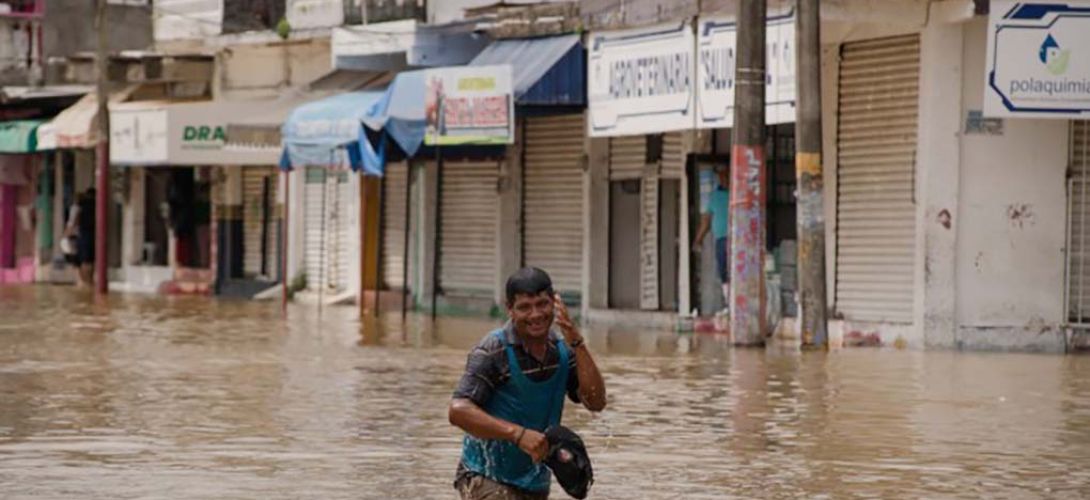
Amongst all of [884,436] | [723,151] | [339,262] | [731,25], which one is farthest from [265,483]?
[339,262]

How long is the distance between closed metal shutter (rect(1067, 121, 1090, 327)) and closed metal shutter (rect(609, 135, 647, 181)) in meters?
6.92

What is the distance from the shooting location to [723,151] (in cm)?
2928

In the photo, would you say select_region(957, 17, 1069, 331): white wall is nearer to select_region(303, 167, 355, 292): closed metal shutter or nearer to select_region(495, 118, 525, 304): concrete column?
select_region(495, 118, 525, 304): concrete column

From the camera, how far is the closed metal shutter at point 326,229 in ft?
128

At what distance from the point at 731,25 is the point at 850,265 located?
2.74 m

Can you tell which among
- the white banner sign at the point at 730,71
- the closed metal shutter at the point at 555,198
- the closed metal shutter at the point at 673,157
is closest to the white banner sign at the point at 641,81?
the white banner sign at the point at 730,71

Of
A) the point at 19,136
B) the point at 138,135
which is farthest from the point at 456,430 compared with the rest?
the point at 19,136

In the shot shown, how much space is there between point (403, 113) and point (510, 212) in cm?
349

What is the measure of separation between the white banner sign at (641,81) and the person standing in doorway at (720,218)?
3.70ft

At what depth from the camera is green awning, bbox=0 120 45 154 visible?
153ft

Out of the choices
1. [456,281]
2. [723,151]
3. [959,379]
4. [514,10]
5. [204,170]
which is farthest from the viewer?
[204,170]

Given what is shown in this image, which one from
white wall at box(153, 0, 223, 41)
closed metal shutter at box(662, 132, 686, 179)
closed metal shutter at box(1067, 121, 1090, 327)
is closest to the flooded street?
closed metal shutter at box(1067, 121, 1090, 327)

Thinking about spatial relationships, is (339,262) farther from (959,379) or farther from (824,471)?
(824,471)

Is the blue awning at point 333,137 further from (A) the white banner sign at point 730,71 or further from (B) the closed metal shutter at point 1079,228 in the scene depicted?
(B) the closed metal shutter at point 1079,228
